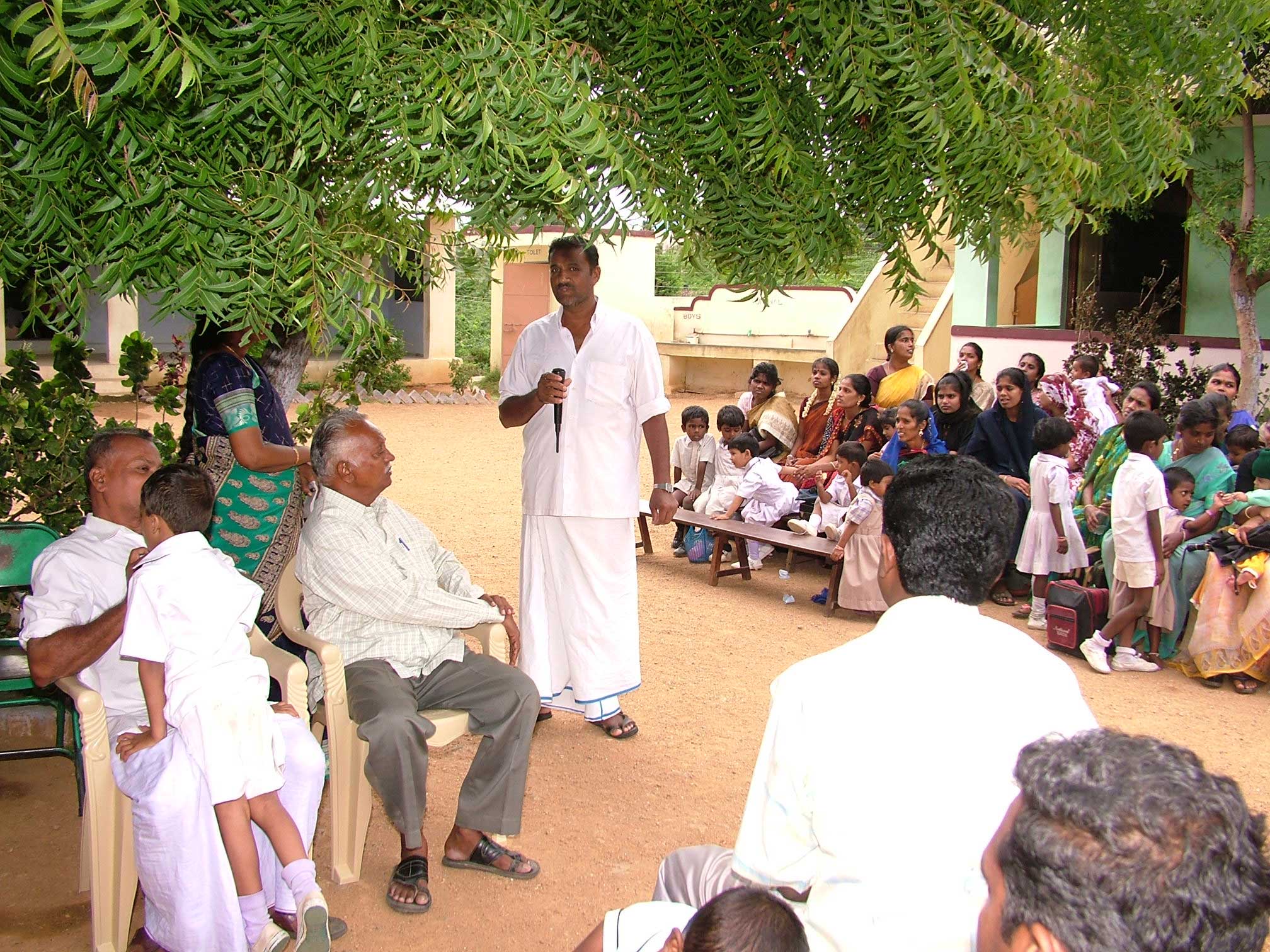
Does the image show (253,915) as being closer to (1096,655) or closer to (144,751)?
(144,751)

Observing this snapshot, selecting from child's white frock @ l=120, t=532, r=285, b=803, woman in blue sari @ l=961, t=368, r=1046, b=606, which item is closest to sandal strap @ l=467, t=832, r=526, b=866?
child's white frock @ l=120, t=532, r=285, b=803

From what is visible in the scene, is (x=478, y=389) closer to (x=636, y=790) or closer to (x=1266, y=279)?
A: (x=1266, y=279)

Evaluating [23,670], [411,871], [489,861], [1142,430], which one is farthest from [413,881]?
[1142,430]

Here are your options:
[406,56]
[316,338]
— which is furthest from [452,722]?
[406,56]

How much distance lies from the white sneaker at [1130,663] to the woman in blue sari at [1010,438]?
1285 millimetres

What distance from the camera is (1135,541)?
6.05 metres

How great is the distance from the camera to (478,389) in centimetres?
2147

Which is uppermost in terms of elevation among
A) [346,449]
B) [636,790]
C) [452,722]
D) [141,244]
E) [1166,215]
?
[1166,215]

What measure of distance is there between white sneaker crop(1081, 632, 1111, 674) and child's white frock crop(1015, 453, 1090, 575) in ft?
2.21

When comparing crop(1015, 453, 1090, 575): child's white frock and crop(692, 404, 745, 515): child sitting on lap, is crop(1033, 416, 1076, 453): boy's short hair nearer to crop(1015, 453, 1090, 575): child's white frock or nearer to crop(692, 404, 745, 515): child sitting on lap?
crop(1015, 453, 1090, 575): child's white frock

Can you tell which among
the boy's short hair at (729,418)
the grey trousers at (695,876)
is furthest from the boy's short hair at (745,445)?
the grey trousers at (695,876)

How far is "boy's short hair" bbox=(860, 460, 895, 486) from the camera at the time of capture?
281 inches

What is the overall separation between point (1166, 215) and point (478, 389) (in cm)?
1223

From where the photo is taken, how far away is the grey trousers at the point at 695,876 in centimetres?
232
